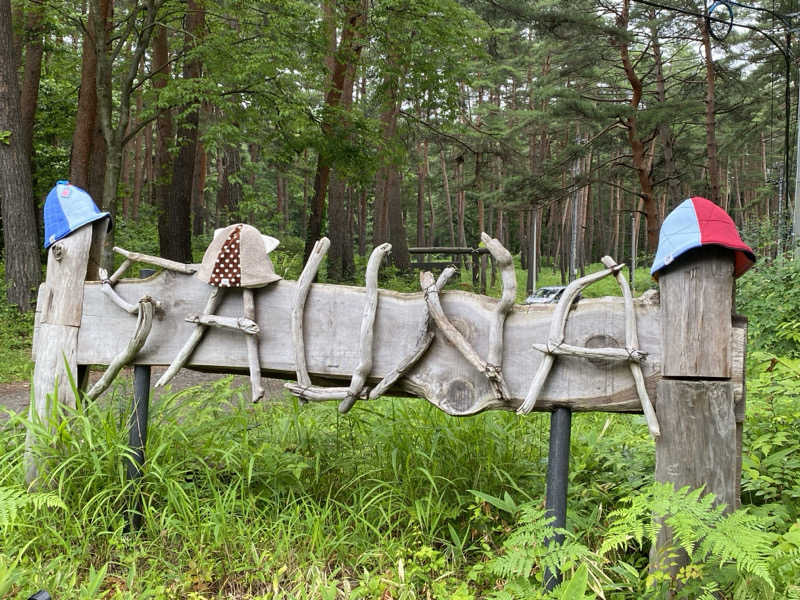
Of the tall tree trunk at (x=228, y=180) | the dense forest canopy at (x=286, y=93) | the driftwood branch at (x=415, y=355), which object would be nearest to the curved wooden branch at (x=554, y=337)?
the driftwood branch at (x=415, y=355)

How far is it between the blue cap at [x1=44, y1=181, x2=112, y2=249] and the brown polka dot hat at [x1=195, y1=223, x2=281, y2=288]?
2.14 ft

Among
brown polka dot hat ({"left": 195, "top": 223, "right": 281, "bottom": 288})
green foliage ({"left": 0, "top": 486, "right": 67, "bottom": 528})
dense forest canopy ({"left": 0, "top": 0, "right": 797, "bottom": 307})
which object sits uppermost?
dense forest canopy ({"left": 0, "top": 0, "right": 797, "bottom": 307})

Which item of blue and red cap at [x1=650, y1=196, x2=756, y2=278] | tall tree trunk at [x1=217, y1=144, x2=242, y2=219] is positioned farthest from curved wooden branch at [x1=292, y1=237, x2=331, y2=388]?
tall tree trunk at [x1=217, y1=144, x2=242, y2=219]

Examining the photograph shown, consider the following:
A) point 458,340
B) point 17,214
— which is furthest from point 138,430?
point 17,214

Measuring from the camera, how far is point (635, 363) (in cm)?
221

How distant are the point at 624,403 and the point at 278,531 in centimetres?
146

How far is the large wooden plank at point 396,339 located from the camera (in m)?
2.29

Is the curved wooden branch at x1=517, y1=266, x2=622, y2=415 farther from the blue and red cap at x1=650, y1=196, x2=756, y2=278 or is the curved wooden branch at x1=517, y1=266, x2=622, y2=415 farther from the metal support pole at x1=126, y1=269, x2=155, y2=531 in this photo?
the metal support pole at x1=126, y1=269, x2=155, y2=531

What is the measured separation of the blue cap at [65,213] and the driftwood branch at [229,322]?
0.72 meters

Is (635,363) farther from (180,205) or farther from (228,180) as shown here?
(228,180)

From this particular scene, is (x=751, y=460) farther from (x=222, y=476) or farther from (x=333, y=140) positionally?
(x=333, y=140)

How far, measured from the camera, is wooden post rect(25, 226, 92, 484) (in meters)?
2.86

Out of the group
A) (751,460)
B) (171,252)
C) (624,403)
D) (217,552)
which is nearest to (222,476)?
(217,552)

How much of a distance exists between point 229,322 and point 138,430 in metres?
0.71
